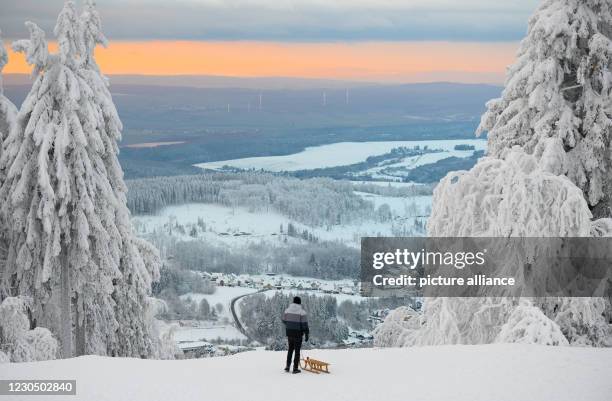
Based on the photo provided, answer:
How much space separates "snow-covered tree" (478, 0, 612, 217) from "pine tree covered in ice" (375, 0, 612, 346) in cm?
3

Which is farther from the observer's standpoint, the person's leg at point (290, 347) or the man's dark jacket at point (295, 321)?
the person's leg at point (290, 347)

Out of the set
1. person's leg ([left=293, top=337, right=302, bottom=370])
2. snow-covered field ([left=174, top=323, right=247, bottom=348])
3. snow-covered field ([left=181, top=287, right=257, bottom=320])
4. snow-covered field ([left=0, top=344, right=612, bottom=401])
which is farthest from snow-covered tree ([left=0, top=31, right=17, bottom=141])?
snow-covered field ([left=181, top=287, right=257, bottom=320])

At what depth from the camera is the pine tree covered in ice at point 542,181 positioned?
60.0 ft

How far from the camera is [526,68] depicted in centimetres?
2081

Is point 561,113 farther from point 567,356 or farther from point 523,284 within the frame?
point 567,356

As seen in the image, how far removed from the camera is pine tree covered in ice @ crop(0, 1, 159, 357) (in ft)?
77.2

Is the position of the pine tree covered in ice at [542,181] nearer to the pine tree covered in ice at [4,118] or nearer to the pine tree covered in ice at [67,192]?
the pine tree covered in ice at [67,192]

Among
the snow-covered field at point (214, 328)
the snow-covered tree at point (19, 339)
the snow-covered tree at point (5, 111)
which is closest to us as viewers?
the snow-covered tree at point (19, 339)

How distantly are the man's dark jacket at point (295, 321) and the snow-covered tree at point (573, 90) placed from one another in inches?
322

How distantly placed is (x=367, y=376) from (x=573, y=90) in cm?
1007

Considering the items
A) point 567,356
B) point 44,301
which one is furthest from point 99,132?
point 567,356

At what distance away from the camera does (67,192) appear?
23547 mm

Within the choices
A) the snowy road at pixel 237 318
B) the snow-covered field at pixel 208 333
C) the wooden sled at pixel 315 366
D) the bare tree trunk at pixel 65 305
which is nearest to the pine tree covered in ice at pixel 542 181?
the wooden sled at pixel 315 366

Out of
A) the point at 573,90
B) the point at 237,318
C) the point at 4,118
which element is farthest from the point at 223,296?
the point at 573,90
